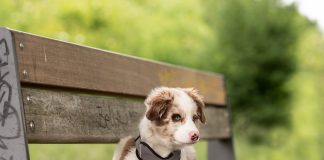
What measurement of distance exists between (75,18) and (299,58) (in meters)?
6.11

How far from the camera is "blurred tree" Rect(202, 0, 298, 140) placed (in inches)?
642

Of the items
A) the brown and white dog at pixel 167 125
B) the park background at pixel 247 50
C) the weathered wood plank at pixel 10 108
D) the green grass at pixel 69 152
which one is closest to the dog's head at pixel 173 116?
the brown and white dog at pixel 167 125

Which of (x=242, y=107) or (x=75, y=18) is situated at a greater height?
(x=75, y=18)

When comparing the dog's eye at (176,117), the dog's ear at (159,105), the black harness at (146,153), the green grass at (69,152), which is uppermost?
the green grass at (69,152)

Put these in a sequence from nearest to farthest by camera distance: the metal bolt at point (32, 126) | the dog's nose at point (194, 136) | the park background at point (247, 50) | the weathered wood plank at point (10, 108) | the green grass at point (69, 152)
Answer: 1. the weathered wood plank at point (10, 108)
2. the metal bolt at point (32, 126)
3. the dog's nose at point (194, 136)
4. the green grass at point (69, 152)
5. the park background at point (247, 50)

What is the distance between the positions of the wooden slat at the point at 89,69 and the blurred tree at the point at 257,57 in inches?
473

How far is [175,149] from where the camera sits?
9.61 feet

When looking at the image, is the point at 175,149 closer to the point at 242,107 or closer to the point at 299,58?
the point at 242,107

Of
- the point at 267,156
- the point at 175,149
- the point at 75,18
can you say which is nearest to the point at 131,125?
the point at 175,149

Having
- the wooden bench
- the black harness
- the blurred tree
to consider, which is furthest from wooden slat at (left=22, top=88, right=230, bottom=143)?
the blurred tree

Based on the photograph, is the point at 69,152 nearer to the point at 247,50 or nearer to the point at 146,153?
the point at 247,50

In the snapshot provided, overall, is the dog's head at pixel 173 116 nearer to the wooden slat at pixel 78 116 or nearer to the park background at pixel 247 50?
the wooden slat at pixel 78 116

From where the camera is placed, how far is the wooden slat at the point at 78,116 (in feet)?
8.57

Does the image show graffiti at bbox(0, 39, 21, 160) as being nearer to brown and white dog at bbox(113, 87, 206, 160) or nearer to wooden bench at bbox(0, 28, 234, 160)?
wooden bench at bbox(0, 28, 234, 160)
